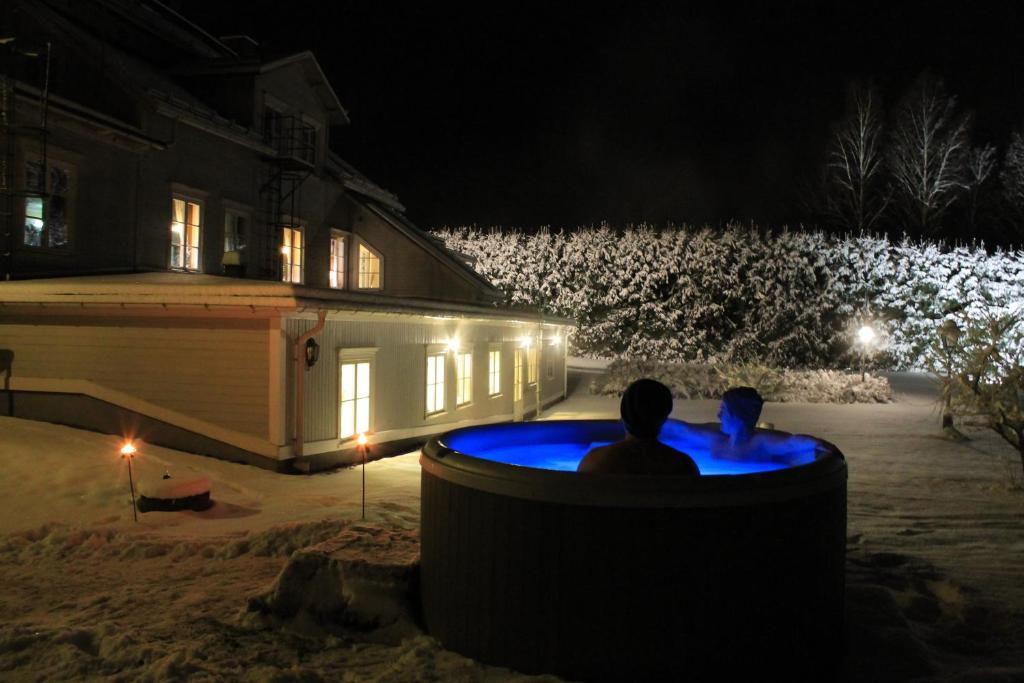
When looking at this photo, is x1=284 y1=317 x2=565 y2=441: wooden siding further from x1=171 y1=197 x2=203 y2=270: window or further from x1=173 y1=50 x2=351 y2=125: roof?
x1=173 y1=50 x2=351 y2=125: roof

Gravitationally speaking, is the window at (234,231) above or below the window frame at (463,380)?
above

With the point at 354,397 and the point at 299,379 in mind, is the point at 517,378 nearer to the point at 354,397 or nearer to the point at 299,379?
the point at 354,397

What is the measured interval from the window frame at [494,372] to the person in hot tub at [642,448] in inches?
513

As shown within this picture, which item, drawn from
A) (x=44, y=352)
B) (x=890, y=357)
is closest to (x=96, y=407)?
(x=44, y=352)

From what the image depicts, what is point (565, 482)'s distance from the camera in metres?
3.99

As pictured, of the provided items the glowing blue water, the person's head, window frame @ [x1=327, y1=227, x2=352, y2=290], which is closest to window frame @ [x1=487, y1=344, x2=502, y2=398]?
window frame @ [x1=327, y1=227, x2=352, y2=290]

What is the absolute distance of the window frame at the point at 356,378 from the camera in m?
11.7

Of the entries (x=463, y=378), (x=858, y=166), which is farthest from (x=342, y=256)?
(x=858, y=166)

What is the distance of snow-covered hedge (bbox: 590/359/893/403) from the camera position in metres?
22.1

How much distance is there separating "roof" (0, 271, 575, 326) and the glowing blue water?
4.70 m

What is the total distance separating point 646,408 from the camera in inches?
179

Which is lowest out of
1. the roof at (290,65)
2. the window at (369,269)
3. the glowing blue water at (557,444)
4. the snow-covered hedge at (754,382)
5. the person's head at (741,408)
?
the snow-covered hedge at (754,382)

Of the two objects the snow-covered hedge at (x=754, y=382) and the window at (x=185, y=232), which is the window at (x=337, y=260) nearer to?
the window at (x=185, y=232)

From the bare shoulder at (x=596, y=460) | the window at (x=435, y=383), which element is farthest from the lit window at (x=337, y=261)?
the bare shoulder at (x=596, y=460)
